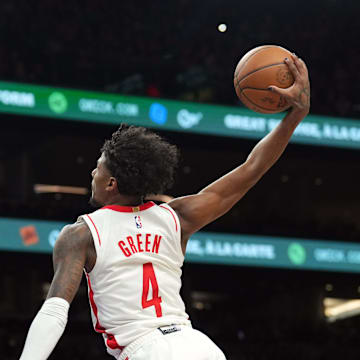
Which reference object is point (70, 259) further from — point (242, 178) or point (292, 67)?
point (292, 67)

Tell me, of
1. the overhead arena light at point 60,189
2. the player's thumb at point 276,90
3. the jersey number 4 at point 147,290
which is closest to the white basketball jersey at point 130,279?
the jersey number 4 at point 147,290

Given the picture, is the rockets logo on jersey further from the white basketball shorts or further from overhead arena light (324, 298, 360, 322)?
overhead arena light (324, 298, 360, 322)

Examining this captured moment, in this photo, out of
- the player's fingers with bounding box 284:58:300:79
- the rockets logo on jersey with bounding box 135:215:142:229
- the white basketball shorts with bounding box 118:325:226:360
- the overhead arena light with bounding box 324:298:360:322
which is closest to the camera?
the white basketball shorts with bounding box 118:325:226:360

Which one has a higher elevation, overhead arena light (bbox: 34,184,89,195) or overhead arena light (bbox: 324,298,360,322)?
overhead arena light (bbox: 34,184,89,195)

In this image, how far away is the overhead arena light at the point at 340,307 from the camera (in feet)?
75.7

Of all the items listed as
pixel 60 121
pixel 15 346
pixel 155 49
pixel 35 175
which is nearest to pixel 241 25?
pixel 155 49

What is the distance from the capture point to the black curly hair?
2816 mm

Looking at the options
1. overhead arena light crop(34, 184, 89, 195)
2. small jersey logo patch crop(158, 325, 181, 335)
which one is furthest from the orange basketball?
overhead arena light crop(34, 184, 89, 195)

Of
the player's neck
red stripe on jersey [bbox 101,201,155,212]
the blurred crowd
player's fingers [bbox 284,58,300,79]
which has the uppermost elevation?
the blurred crowd

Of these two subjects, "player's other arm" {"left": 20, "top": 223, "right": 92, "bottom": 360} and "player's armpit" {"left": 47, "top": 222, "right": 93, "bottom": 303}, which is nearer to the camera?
"player's other arm" {"left": 20, "top": 223, "right": 92, "bottom": 360}

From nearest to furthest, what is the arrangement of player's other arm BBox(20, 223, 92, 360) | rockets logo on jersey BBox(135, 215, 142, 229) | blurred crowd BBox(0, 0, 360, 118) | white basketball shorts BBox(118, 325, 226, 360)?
1. player's other arm BBox(20, 223, 92, 360)
2. white basketball shorts BBox(118, 325, 226, 360)
3. rockets logo on jersey BBox(135, 215, 142, 229)
4. blurred crowd BBox(0, 0, 360, 118)

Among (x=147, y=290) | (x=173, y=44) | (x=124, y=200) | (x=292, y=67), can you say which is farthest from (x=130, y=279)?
(x=173, y=44)

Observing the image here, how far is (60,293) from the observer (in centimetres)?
256

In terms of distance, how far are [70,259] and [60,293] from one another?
0.12 metres
